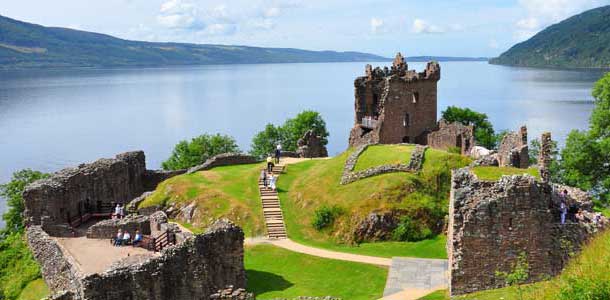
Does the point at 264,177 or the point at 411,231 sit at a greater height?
the point at 264,177

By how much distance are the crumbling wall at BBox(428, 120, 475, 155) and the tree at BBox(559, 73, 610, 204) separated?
9682mm

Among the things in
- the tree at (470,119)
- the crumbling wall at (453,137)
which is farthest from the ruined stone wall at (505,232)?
the tree at (470,119)

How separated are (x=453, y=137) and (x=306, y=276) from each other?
107ft

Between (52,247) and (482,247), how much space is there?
21751 millimetres

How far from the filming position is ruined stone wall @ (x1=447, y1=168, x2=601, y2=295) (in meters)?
20.0

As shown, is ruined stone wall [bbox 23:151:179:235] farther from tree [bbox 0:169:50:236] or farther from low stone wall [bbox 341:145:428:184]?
low stone wall [bbox 341:145:428:184]

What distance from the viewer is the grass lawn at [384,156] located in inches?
1575

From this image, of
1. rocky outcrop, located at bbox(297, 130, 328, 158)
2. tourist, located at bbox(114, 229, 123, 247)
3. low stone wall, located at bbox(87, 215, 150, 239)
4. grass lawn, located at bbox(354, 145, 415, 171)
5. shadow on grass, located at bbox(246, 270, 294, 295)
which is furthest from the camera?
rocky outcrop, located at bbox(297, 130, 328, 158)

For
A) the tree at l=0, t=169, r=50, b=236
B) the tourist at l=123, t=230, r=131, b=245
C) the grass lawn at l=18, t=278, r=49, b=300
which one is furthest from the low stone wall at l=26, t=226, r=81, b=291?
the tree at l=0, t=169, r=50, b=236

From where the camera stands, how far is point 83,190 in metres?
39.0

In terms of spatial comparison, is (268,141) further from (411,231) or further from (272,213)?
(411,231)

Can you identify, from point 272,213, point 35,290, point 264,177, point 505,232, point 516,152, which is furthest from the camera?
point 264,177

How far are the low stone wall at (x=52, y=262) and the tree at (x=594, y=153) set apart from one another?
3703cm

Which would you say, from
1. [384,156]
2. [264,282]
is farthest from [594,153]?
[264,282]
